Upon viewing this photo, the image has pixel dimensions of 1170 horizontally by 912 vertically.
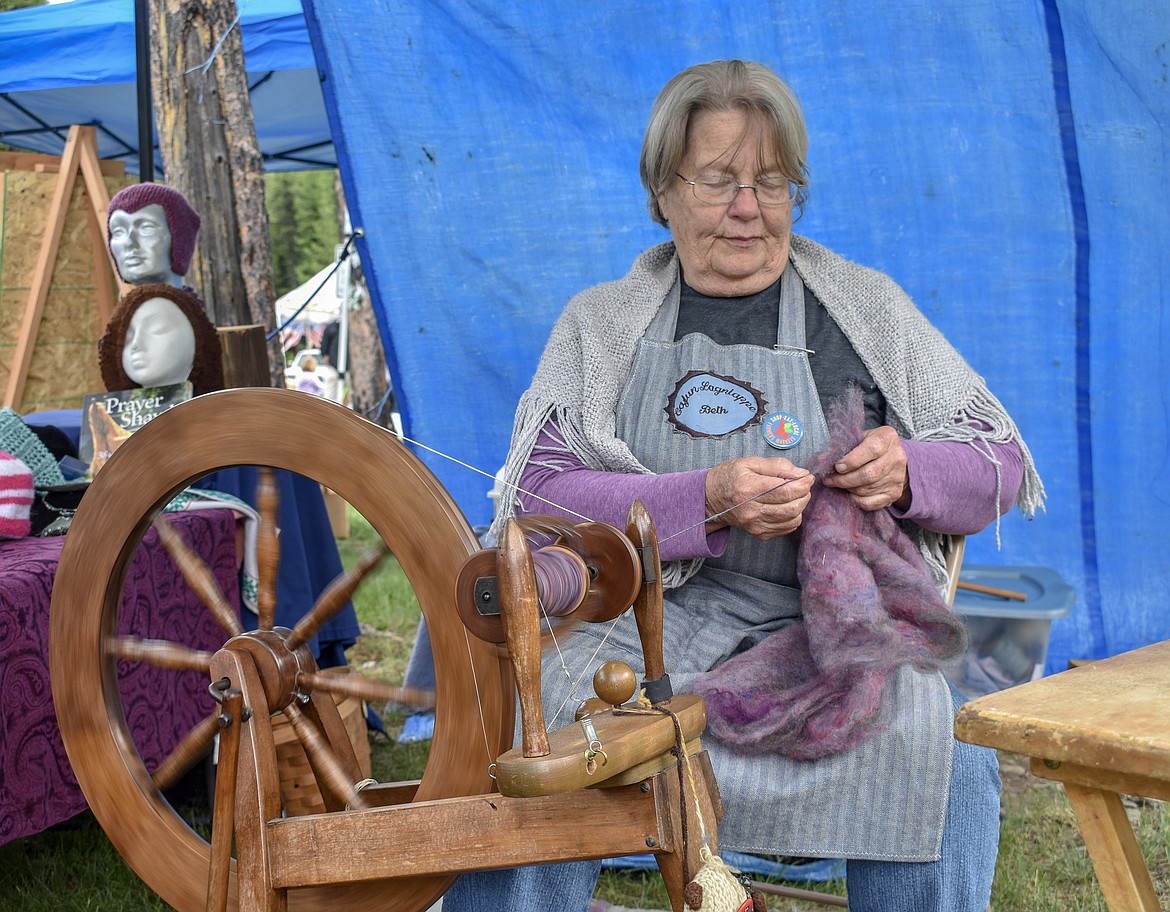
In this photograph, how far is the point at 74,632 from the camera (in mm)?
1458

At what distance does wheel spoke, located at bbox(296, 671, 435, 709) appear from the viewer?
4.37ft

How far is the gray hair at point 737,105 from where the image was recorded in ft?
6.13

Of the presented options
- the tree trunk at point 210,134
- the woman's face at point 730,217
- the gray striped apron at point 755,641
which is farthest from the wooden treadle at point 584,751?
the tree trunk at point 210,134

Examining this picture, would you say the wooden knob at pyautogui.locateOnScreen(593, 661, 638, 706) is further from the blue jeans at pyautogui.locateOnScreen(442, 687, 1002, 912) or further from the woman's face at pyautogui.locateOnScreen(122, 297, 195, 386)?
the woman's face at pyautogui.locateOnScreen(122, 297, 195, 386)

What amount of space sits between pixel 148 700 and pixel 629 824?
139cm

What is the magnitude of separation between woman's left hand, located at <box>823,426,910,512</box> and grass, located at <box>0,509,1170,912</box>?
103 centimetres

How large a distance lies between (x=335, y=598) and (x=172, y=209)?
1830 mm

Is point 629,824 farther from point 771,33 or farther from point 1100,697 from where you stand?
point 771,33

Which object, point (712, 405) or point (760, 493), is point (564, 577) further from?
point (712, 405)

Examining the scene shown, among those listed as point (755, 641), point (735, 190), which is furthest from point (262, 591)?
point (735, 190)

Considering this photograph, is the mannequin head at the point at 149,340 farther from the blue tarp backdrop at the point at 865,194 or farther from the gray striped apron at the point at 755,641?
the gray striped apron at the point at 755,641

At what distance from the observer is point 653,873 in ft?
8.09

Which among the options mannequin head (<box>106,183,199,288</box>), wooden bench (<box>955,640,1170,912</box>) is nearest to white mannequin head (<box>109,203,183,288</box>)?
mannequin head (<box>106,183,199,288</box>)

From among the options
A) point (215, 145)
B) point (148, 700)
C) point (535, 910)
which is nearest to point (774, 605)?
point (535, 910)
